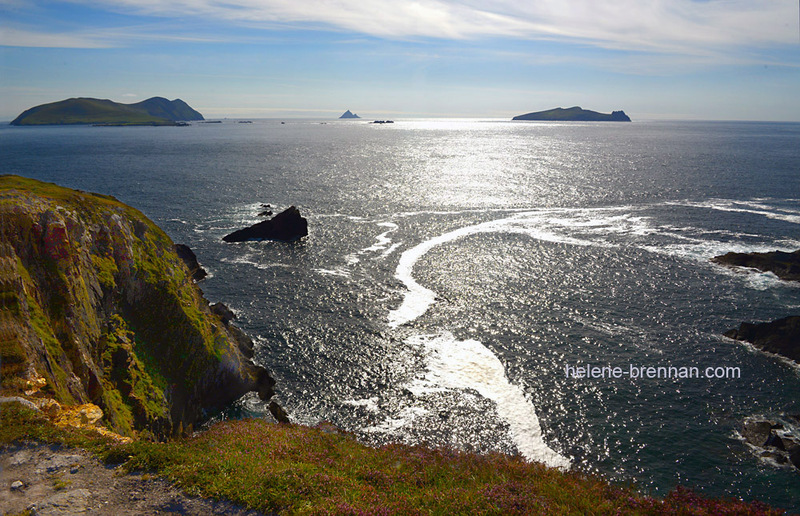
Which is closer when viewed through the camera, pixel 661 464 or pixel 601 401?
pixel 661 464

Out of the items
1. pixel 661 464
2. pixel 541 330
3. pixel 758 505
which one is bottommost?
pixel 661 464

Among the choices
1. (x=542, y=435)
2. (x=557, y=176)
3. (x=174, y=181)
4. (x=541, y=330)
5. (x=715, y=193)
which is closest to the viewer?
(x=542, y=435)

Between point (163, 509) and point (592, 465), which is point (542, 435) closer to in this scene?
point (592, 465)

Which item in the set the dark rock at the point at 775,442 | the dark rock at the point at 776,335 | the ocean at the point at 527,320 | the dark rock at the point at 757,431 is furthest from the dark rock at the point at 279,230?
the dark rock at the point at 775,442

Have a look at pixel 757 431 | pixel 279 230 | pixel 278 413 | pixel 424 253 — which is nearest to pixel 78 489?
pixel 278 413

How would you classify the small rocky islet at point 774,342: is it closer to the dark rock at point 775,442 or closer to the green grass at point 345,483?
the dark rock at point 775,442

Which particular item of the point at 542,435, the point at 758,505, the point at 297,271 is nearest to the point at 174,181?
the point at 297,271
